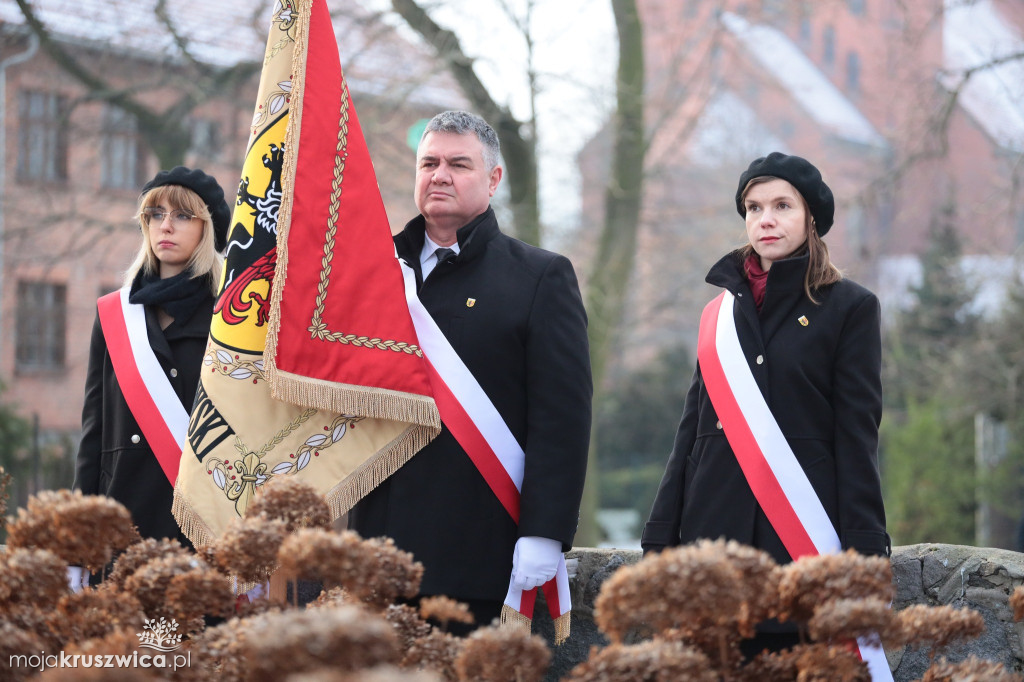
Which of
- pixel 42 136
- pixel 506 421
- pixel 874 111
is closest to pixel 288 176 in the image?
pixel 506 421

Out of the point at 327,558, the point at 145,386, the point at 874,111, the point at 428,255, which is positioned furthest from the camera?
the point at 874,111

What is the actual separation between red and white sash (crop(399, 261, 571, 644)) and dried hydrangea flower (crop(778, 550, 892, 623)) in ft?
4.66

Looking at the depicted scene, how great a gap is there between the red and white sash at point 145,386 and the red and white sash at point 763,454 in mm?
1546

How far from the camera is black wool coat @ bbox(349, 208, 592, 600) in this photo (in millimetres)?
2867

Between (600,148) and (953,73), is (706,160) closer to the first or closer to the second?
(600,148)

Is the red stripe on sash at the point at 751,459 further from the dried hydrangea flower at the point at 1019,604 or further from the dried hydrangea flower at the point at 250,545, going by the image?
the dried hydrangea flower at the point at 250,545

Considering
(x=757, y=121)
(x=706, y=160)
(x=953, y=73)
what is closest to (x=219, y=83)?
(x=953, y=73)

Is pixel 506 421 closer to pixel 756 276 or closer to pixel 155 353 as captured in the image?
pixel 756 276

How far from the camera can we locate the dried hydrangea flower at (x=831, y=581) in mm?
1494

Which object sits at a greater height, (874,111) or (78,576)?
(874,111)

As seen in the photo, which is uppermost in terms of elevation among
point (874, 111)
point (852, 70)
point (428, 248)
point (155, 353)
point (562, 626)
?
point (852, 70)

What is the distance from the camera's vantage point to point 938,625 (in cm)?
167

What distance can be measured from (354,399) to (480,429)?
1.19ft

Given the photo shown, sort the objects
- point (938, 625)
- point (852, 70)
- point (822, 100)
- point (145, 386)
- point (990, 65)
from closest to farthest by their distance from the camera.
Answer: point (938, 625) < point (145, 386) < point (990, 65) < point (822, 100) < point (852, 70)
